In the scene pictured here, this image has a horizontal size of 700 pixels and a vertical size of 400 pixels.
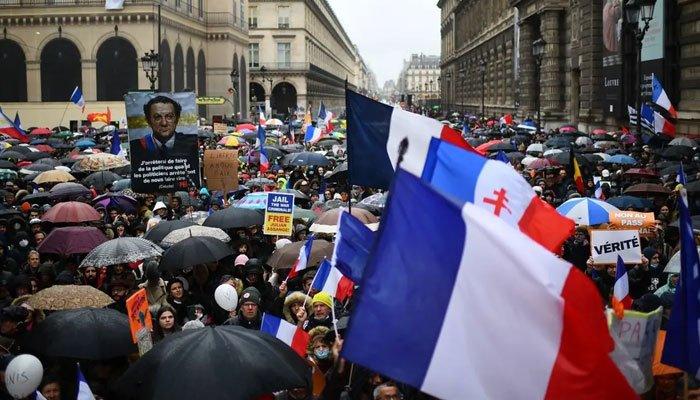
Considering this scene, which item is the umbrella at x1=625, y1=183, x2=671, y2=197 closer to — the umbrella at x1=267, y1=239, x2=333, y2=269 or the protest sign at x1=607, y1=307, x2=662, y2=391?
the umbrella at x1=267, y1=239, x2=333, y2=269

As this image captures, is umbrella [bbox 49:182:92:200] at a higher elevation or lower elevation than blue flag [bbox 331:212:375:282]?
lower

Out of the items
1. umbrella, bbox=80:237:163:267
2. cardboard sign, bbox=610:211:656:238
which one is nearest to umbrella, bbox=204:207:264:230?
umbrella, bbox=80:237:163:267

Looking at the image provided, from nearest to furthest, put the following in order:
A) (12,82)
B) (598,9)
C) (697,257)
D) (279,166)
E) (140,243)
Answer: (697,257)
(140,243)
(279,166)
(598,9)
(12,82)

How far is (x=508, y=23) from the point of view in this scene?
201 ft

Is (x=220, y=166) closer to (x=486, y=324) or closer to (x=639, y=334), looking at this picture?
(x=639, y=334)

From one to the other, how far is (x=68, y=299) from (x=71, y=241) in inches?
149

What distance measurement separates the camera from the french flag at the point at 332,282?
807 cm

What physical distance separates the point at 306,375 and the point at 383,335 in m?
2.10

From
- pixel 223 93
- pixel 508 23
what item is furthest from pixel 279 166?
pixel 223 93

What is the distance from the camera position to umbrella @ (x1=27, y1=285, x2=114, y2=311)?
28.3 ft

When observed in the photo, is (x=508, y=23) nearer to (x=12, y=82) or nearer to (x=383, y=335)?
(x=12, y=82)

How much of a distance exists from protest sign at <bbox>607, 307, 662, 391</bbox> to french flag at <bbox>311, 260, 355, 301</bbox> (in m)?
2.65

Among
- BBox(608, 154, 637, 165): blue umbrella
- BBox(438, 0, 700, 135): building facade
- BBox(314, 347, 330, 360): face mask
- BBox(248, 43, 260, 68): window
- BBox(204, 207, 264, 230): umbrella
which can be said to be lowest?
BBox(314, 347, 330, 360): face mask

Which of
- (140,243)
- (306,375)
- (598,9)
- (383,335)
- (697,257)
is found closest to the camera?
(383,335)
